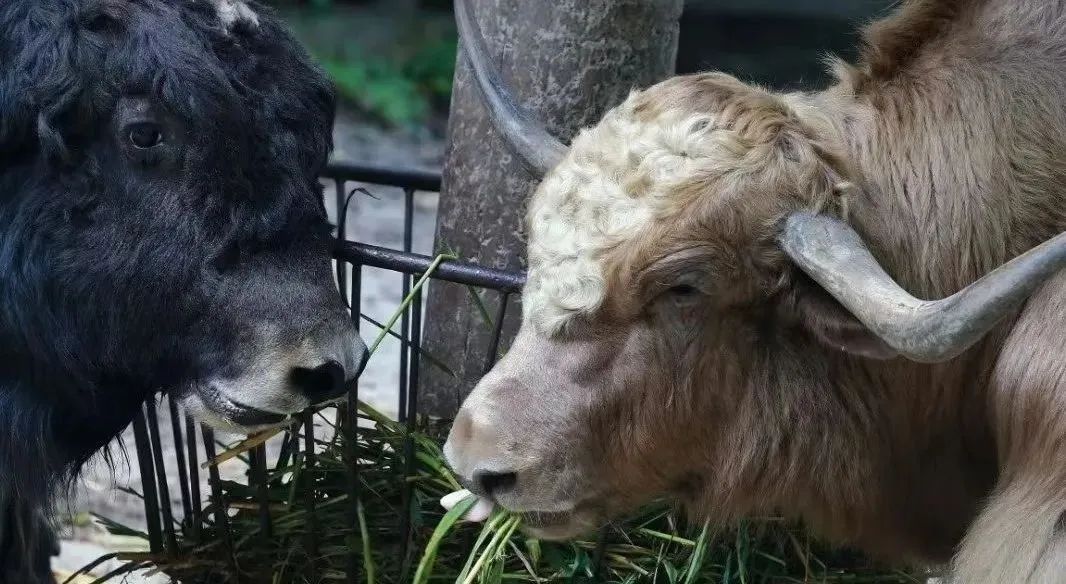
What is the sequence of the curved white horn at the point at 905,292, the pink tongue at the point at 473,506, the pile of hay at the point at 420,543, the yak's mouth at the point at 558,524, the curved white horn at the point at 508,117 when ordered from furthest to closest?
1. the pile of hay at the point at 420,543
2. the curved white horn at the point at 508,117
3. the pink tongue at the point at 473,506
4. the yak's mouth at the point at 558,524
5. the curved white horn at the point at 905,292

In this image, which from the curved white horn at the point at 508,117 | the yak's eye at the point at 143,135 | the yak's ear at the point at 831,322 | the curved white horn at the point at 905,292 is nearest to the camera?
the curved white horn at the point at 905,292

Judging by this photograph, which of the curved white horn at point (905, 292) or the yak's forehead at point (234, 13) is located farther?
the yak's forehead at point (234, 13)

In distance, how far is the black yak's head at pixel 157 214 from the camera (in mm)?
2760

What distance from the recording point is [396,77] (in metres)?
12.2

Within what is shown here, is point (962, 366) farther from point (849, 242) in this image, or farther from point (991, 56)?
point (991, 56)

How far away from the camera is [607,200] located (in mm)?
2354

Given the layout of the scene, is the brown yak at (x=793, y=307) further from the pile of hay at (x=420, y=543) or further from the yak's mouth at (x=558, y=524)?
the pile of hay at (x=420, y=543)

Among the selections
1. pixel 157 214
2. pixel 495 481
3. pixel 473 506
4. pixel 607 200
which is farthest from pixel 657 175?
pixel 157 214

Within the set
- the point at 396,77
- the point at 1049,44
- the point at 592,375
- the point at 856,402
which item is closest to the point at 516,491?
the point at 592,375

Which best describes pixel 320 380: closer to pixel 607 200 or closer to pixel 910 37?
pixel 607 200

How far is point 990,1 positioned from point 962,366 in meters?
0.81

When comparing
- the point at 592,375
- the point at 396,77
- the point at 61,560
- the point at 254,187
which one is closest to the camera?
the point at 592,375

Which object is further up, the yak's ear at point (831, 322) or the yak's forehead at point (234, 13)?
the yak's forehead at point (234, 13)

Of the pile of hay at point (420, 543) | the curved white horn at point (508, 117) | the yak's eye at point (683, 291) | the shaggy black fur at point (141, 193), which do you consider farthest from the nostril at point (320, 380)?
the yak's eye at point (683, 291)
